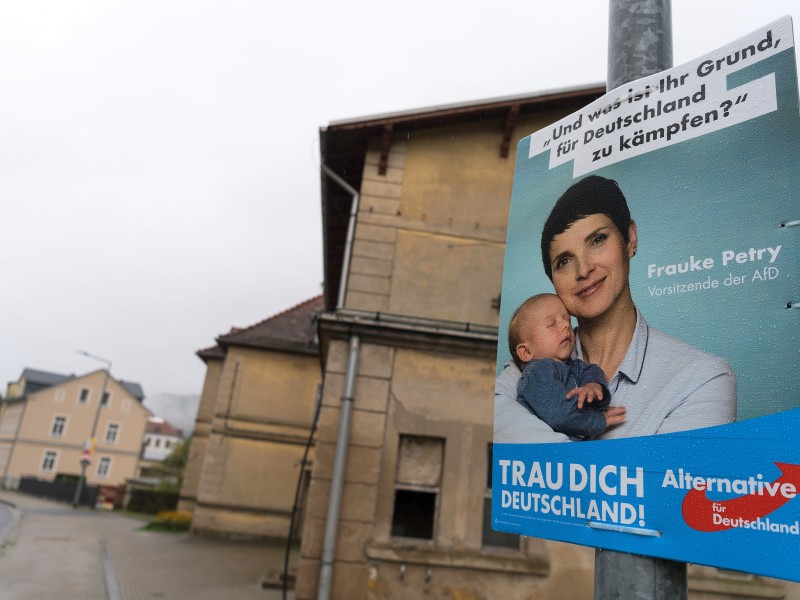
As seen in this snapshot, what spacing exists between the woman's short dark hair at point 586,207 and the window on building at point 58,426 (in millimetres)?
60124

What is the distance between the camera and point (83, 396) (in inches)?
2160

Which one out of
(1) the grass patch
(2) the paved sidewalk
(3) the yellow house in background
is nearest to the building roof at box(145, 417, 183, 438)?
(3) the yellow house in background

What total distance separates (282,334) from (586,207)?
21.4m

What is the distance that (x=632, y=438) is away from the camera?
2.41 metres

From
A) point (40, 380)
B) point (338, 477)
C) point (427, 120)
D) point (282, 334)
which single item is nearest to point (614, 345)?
Result: point (338, 477)

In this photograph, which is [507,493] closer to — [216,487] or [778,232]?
[778,232]

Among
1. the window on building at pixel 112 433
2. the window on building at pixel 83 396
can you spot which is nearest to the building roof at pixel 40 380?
the window on building at pixel 83 396

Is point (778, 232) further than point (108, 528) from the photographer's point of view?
No

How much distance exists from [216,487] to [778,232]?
21.0 metres

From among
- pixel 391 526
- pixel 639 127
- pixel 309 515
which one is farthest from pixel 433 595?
pixel 639 127

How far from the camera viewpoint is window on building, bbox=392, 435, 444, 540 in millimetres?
9172

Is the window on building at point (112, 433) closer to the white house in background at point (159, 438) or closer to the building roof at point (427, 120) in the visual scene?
the building roof at point (427, 120)

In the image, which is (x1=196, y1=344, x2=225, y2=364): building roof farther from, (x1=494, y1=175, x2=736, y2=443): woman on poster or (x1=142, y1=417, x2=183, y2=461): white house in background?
(x1=142, y1=417, x2=183, y2=461): white house in background

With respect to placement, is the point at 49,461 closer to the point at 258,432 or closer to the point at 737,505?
the point at 258,432
